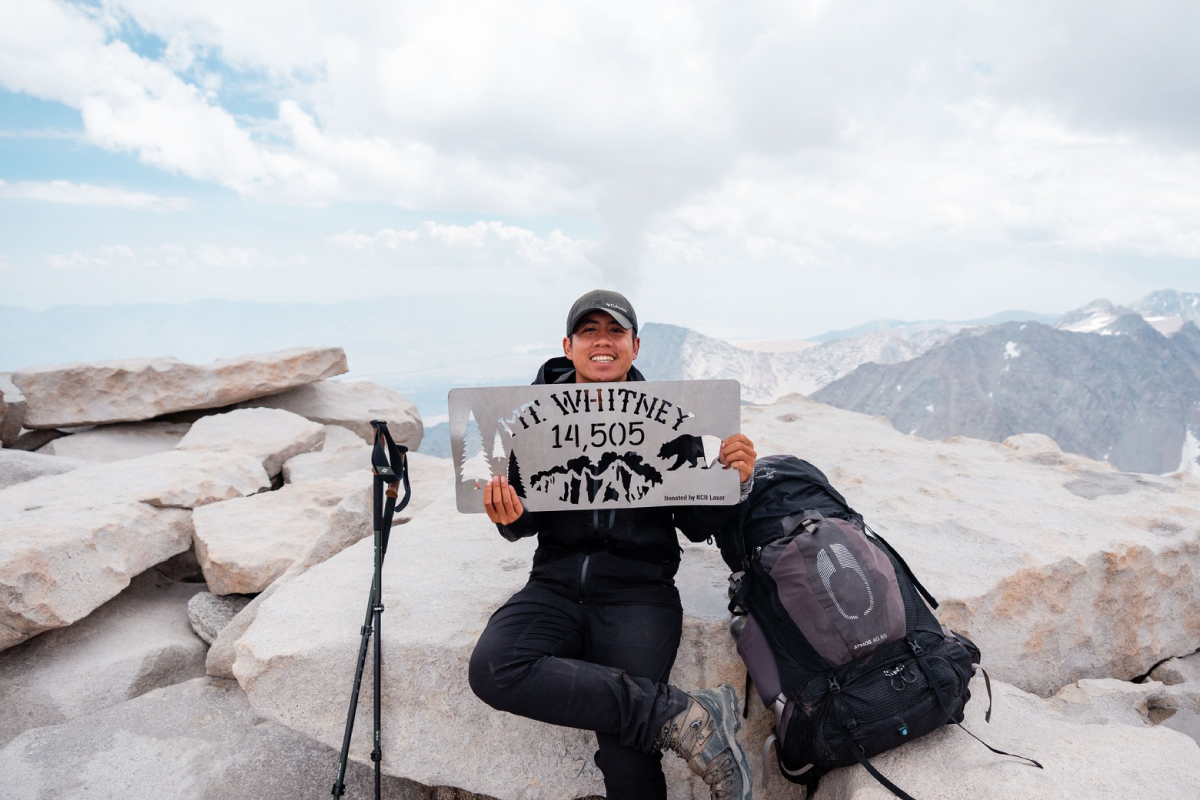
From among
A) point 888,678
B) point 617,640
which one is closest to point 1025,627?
point 888,678

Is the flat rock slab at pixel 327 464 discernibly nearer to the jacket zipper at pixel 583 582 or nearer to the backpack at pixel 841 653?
the jacket zipper at pixel 583 582

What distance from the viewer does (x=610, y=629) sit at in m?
3.05

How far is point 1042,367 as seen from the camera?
350 feet

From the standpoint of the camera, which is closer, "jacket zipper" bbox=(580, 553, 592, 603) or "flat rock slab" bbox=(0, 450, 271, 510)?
"jacket zipper" bbox=(580, 553, 592, 603)

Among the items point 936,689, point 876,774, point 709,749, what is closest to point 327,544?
point 709,749

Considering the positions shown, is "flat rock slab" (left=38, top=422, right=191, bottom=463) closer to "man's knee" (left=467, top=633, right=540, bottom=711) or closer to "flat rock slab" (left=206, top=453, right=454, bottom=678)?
"flat rock slab" (left=206, top=453, right=454, bottom=678)

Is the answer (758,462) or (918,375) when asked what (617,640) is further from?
(918,375)

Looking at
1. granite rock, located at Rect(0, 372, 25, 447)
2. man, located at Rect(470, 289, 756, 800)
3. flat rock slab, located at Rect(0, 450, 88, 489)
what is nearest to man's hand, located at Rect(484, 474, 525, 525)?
man, located at Rect(470, 289, 756, 800)

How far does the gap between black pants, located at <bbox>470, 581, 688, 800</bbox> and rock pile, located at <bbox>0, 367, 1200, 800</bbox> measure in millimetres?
482

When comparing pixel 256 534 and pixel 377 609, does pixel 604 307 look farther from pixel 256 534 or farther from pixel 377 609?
pixel 256 534

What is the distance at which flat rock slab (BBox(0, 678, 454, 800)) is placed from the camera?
343cm

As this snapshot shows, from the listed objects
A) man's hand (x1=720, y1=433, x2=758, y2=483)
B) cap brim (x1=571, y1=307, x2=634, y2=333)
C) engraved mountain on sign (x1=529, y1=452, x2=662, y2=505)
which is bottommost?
engraved mountain on sign (x1=529, y1=452, x2=662, y2=505)

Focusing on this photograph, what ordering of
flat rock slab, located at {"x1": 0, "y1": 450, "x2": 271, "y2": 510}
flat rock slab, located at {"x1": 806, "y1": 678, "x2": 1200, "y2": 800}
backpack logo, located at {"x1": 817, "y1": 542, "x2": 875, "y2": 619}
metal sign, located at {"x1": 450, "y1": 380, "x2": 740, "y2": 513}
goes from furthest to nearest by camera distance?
flat rock slab, located at {"x1": 0, "y1": 450, "x2": 271, "y2": 510}, metal sign, located at {"x1": 450, "y1": 380, "x2": 740, "y2": 513}, backpack logo, located at {"x1": 817, "y1": 542, "x2": 875, "y2": 619}, flat rock slab, located at {"x1": 806, "y1": 678, "x2": 1200, "y2": 800}

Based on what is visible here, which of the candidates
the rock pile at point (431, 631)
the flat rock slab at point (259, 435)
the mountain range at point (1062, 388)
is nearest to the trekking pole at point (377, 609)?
the rock pile at point (431, 631)
